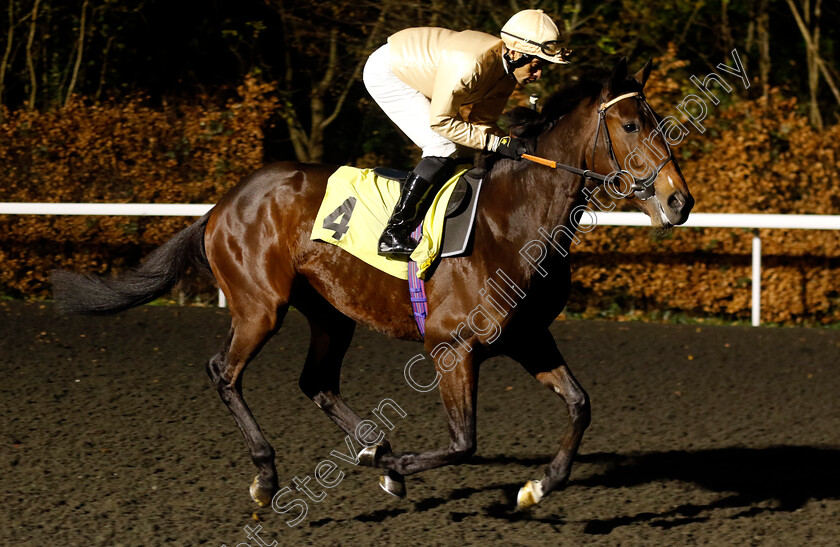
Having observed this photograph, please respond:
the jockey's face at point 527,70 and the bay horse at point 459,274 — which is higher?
the jockey's face at point 527,70

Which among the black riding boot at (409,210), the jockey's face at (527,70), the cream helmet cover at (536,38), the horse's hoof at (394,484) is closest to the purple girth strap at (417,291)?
the black riding boot at (409,210)

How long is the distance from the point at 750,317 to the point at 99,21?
829 centimetres

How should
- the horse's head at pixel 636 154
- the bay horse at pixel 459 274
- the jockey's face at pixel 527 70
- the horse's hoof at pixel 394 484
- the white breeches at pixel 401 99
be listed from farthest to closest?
the white breeches at pixel 401 99 < the horse's hoof at pixel 394 484 < the jockey's face at pixel 527 70 < the bay horse at pixel 459 274 < the horse's head at pixel 636 154

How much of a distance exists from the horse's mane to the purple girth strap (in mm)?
565

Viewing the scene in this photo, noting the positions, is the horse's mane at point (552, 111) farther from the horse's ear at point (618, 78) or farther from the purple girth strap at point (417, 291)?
the purple girth strap at point (417, 291)

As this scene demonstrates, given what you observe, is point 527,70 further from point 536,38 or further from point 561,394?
point 561,394

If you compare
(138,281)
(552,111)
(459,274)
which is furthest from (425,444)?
(552,111)

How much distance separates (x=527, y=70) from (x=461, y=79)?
0.32 metres

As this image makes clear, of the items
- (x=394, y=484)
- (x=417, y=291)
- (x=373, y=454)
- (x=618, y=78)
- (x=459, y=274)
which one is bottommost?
(x=394, y=484)

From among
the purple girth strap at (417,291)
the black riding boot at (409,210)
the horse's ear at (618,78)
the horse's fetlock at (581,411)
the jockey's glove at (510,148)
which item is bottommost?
the horse's fetlock at (581,411)

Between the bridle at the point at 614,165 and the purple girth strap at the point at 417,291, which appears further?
the purple girth strap at the point at 417,291

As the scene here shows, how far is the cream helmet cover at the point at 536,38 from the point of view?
380 cm

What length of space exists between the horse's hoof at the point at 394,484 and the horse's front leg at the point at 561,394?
0.48 m

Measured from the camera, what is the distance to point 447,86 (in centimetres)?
380
